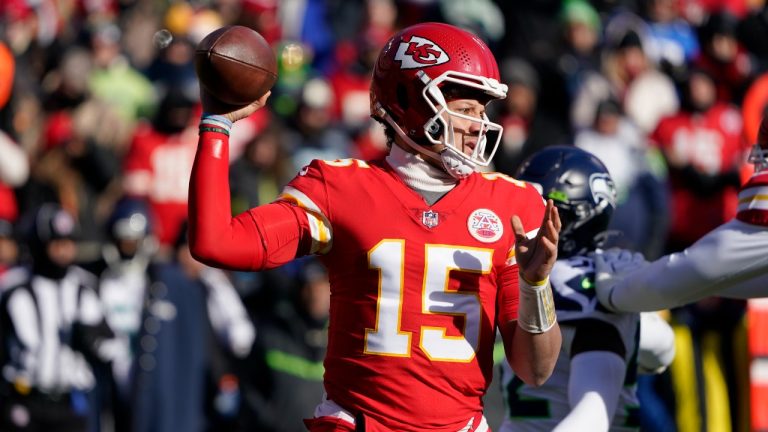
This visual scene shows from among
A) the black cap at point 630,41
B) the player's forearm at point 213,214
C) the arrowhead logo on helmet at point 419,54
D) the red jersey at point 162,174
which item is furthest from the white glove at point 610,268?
the black cap at point 630,41

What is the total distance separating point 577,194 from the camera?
226 inches

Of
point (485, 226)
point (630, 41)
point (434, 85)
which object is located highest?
point (630, 41)

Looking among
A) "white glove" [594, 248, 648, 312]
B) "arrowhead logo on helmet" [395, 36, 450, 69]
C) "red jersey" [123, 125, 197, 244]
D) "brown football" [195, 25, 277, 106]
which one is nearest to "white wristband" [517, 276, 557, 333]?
"arrowhead logo on helmet" [395, 36, 450, 69]

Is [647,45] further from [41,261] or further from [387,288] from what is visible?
[387,288]

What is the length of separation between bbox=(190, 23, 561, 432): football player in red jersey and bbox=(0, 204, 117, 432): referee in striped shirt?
4.84 metres

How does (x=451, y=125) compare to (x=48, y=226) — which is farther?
(x=48, y=226)

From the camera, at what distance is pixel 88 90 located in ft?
39.8

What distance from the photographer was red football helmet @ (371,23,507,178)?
468cm

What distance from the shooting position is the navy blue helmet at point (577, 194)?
5.73 metres

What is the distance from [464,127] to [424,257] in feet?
1.49

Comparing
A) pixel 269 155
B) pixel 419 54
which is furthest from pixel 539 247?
pixel 269 155

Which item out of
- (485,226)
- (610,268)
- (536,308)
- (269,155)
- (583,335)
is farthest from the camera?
(269,155)

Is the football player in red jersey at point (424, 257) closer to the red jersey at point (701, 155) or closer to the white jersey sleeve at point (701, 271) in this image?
the white jersey sleeve at point (701, 271)

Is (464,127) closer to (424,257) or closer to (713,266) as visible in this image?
(424,257)
